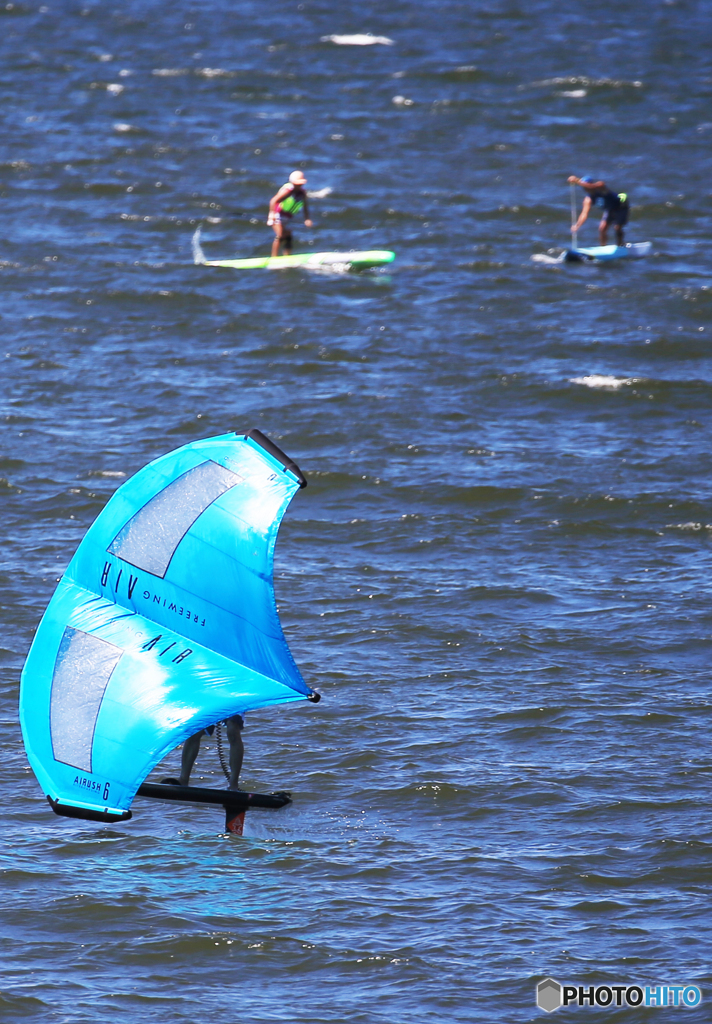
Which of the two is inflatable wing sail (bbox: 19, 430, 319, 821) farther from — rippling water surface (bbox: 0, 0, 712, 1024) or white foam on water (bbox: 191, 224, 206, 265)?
white foam on water (bbox: 191, 224, 206, 265)

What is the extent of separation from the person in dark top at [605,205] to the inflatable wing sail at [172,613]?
69.8ft

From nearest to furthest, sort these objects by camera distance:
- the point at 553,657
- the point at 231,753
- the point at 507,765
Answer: the point at 231,753 → the point at 507,765 → the point at 553,657

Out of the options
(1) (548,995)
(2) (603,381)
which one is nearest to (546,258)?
(2) (603,381)

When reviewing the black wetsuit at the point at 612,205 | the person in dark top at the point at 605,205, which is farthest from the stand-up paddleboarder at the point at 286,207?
the black wetsuit at the point at 612,205

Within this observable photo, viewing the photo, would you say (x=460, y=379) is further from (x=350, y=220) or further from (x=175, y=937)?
(x=175, y=937)

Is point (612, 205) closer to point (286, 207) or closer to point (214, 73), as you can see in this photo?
point (286, 207)

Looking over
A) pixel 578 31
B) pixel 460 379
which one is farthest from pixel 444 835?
pixel 578 31

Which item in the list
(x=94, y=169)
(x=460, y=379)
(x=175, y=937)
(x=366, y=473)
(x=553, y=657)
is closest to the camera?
(x=175, y=937)

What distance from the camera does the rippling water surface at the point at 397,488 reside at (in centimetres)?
1470

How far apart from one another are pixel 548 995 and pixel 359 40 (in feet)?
157

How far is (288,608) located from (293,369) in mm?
9897

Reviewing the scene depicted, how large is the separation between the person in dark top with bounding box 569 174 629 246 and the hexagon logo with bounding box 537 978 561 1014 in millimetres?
23763

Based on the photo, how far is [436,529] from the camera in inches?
950

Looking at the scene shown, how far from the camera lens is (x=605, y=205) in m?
35.3
